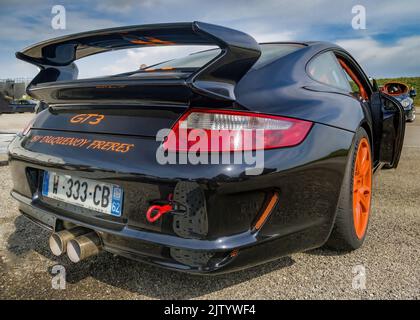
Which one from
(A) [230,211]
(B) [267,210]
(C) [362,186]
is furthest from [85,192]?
(C) [362,186]

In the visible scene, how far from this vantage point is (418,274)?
2.04 meters

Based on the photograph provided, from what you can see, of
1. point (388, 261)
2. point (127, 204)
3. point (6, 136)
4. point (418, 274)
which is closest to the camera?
point (127, 204)

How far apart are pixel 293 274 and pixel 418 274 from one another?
66 cm

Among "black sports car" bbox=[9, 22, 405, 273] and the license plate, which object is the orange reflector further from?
the license plate

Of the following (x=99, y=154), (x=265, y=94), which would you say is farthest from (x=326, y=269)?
(x=99, y=154)

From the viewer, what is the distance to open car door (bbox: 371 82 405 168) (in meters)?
3.24

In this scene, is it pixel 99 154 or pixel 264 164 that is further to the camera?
pixel 99 154

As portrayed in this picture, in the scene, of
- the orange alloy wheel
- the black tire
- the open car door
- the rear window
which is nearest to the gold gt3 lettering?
the rear window

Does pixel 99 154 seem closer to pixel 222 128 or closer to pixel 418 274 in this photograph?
pixel 222 128

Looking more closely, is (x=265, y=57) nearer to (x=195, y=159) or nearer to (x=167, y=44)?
(x=167, y=44)

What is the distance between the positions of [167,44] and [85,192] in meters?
0.84

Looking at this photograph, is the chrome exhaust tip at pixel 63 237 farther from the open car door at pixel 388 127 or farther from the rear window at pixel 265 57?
the open car door at pixel 388 127

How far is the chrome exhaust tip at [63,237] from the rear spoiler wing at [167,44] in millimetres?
876
